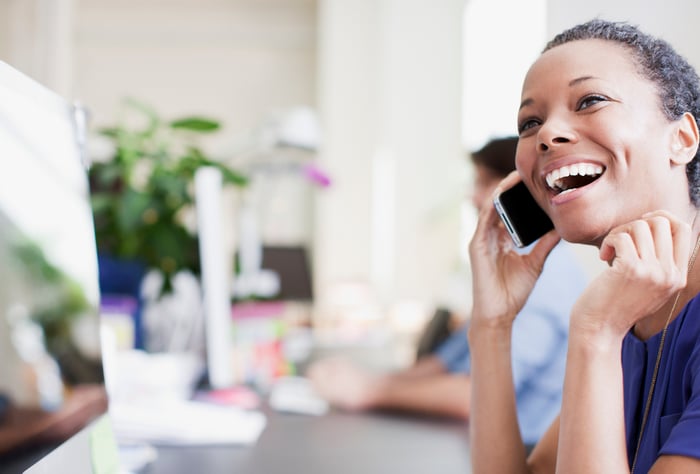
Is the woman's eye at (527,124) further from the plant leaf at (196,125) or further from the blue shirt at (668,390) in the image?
the plant leaf at (196,125)

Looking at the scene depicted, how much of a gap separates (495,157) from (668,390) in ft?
3.64

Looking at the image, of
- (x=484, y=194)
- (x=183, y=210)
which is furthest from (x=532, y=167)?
(x=183, y=210)

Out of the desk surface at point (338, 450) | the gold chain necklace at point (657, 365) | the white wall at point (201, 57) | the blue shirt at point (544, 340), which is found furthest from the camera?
the white wall at point (201, 57)

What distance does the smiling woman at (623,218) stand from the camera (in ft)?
1.81

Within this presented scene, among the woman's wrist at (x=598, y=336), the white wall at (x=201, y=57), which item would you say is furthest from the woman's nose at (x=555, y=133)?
the white wall at (x=201, y=57)

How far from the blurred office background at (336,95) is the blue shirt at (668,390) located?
162 centimetres

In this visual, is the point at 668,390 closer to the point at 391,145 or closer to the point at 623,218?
the point at 623,218

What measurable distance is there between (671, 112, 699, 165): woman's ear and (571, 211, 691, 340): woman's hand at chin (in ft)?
0.20

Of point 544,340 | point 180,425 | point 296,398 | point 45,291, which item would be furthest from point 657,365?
point 296,398

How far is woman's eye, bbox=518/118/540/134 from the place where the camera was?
2.08ft

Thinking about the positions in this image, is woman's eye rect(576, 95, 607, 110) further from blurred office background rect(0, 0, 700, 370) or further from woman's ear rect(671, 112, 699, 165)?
blurred office background rect(0, 0, 700, 370)

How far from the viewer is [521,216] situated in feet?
2.65

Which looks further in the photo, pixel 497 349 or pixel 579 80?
pixel 497 349

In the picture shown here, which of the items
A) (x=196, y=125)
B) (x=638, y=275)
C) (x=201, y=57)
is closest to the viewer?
(x=638, y=275)
